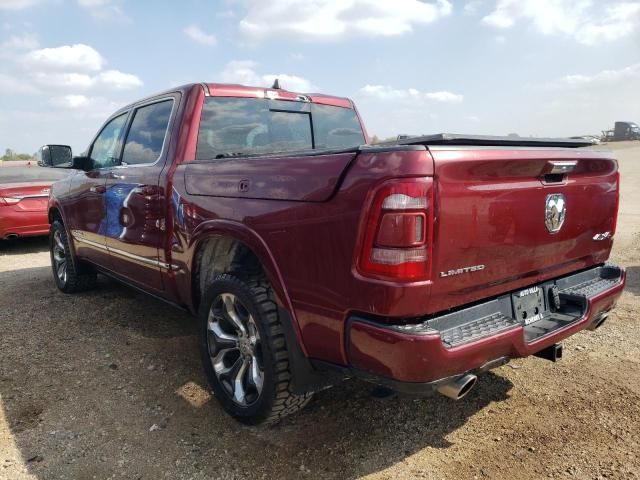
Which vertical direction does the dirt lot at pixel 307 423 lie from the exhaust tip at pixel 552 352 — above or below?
below

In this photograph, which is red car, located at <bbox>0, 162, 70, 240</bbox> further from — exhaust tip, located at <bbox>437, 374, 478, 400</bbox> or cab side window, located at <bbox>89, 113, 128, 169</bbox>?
exhaust tip, located at <bbox>437, 374, 478, 400</bbox>

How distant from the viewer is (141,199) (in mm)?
3785

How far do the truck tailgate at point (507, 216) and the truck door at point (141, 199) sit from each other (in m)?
2.08

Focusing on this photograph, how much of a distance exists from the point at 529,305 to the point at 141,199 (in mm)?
2687

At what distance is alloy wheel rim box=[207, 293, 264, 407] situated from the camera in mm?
2850

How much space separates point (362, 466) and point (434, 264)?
1.16m

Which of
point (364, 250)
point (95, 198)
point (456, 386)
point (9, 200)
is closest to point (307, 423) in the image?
point (456, 386)

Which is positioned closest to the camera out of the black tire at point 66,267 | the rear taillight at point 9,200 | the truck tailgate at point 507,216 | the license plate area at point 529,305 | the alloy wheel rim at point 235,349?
the truck tailgate at point 507,216

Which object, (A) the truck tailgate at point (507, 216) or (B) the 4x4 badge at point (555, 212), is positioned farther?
(B) the 4x4 badge at point (555, 212)

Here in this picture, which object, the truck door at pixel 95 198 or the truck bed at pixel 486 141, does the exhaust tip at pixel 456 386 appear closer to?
the truck bed at pixel 486 141

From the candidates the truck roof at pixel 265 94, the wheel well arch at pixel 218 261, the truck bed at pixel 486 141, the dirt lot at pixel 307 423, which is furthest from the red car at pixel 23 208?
the truck bed at pixel 486 141

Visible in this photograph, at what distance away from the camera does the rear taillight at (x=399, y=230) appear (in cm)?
205

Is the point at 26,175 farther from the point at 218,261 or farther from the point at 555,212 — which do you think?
the point at 555,212

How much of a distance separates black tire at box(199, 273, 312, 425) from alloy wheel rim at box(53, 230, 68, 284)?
3.33 meters
